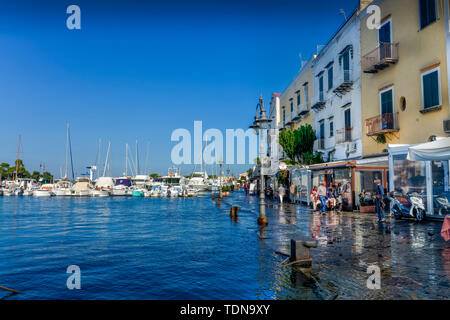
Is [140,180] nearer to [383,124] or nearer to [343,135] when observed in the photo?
[343,135]

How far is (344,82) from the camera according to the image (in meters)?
23.2

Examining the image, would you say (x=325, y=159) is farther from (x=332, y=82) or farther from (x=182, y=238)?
(x=182, y=238)

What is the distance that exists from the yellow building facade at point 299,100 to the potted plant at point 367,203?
12720 mm

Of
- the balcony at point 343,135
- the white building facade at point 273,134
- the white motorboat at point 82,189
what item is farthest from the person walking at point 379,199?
the white motorboat at point 82,189

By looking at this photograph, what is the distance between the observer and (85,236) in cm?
1518

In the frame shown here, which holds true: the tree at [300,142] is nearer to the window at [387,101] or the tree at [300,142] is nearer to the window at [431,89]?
the window at [387,101]

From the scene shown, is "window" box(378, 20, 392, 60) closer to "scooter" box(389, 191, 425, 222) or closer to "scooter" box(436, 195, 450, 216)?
"scooter" box(389, 191, 425, 222)

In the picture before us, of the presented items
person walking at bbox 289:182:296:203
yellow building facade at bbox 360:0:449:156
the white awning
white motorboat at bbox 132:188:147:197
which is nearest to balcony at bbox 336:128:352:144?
yellow building facade at bbox 360:0:449:156

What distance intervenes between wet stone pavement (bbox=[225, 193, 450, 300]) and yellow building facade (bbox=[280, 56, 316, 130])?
817 inches

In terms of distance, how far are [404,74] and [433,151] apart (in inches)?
329

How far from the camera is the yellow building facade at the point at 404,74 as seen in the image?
15.3 m

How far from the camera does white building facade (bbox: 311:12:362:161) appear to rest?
22.8 metres

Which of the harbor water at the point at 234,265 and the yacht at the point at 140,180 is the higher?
the yacht at the point at 140,180
